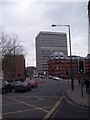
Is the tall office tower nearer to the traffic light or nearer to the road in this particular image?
the traffic light

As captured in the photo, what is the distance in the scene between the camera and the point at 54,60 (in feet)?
522

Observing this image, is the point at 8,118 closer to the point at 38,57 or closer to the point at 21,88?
the point at 21,88

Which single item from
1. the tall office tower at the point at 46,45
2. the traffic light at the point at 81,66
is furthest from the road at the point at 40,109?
the tall office tower at the point at 46,45

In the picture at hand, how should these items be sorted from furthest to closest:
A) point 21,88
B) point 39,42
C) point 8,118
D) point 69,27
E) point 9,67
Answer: point 39,42
point 9,67
point 69,27
point 21,88
point 8,118

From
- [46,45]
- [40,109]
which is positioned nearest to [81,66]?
[40,109]

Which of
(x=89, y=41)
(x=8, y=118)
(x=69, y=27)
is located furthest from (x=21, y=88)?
(x=8, y=118)

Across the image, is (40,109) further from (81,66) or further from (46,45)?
(46,45)

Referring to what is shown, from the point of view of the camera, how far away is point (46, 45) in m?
169

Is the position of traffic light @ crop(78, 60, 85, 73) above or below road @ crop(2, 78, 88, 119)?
above

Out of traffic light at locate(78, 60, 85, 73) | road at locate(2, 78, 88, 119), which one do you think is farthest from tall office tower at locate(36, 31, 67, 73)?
road at locate(2, 78, 88, 119)

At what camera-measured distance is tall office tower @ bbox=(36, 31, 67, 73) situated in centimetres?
16350

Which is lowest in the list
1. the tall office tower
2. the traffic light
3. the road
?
the road

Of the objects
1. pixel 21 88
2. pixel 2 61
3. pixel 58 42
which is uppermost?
pixel 58 42

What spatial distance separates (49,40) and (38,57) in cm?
2498
